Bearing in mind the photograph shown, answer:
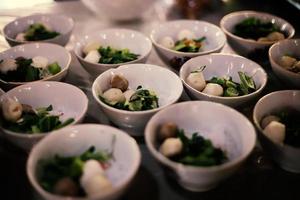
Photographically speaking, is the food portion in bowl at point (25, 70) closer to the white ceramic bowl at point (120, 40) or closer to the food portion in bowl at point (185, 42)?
the white ceramic bowl at point (120, 40)

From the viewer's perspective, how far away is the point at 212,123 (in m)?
1.06

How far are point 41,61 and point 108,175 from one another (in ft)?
1.81

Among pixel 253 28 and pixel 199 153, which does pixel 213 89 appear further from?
pixel 253 28

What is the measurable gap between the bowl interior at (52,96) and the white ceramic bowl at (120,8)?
1.68ft

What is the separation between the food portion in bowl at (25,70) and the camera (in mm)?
1232

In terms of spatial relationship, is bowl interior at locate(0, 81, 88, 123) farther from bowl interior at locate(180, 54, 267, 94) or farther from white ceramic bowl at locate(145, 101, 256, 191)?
bowl interior at locate(180, 54, 267, 94)

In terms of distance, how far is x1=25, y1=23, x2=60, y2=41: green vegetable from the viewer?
1.47 m

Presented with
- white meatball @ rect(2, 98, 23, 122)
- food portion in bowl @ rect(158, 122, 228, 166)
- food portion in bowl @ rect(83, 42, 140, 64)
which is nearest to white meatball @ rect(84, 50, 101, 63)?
food portion in bowl @ rect(83, 42, 140, 64)

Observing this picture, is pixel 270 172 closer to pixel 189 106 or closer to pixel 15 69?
pixel 189 106

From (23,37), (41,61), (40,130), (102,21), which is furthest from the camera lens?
(102,21)

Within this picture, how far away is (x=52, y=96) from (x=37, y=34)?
1.35 feet

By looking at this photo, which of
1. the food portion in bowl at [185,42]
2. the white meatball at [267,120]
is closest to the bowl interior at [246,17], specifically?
the food portion in bowl at [185,42]

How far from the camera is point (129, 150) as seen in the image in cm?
92

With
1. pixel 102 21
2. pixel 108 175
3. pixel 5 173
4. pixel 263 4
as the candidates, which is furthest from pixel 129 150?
pixel 263 4
